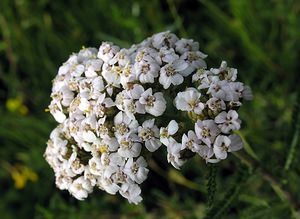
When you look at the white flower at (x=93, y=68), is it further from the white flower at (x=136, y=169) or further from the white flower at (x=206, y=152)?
the white flower at (x=206, y=152)

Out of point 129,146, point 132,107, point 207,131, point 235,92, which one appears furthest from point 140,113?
point 235,92

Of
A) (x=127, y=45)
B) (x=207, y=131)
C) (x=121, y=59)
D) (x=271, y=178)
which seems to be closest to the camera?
(x=207, y=131)

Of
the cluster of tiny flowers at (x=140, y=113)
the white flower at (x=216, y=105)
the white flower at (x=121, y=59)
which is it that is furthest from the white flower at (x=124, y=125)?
the white flower at (x=216, y=105)

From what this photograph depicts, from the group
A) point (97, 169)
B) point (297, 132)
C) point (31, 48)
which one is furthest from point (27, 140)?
point (297, 132)

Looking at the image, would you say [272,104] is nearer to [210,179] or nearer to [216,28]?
[216,28]

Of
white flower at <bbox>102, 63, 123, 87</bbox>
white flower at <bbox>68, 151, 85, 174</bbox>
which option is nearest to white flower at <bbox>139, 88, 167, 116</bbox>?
white flower at <bbox>102, 63, 123, 87</bbox>

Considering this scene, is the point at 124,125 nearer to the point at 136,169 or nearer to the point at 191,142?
the point at 136,169

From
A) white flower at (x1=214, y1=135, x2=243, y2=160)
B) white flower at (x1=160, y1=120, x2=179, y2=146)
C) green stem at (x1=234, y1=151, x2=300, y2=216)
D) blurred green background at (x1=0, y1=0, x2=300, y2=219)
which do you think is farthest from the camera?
blurred green background at (x1=0, y1=0, x2=300, y2=219)

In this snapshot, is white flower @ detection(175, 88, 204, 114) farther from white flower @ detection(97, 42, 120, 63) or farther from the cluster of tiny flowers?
white flower @ detection(97, 42, 120, 63)

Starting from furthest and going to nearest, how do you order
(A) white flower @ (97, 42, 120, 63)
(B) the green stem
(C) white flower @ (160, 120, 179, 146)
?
(B) the green stem < (A) white flower @ (97, 42, 120, 63) < (C) white flower @ (160, 120, 179, 146)
